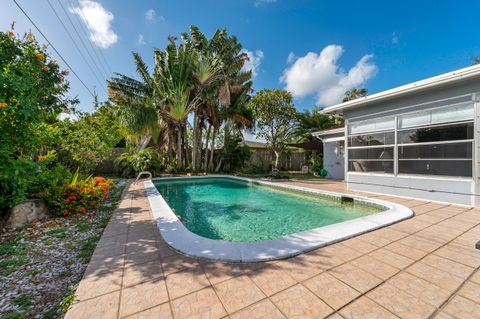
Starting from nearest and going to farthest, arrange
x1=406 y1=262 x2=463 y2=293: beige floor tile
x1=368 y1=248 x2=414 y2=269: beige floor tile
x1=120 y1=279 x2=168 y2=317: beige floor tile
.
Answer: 1. x1=120 y1=279 x2=168 y2=317: beige floor tile
2. x1=406 y1=262 x2=463 y2=293: beige floor tile
3. x1=368 y1=248 x2=414 y2=269: beige floor tile

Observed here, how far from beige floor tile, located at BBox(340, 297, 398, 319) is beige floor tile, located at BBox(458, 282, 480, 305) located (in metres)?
1.03

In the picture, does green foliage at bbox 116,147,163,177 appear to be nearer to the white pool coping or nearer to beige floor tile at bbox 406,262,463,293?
the white pool coping

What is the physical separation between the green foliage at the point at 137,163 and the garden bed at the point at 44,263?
836 centimetres

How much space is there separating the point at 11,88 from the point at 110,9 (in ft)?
27.6

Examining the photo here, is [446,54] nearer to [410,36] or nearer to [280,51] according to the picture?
[410,36]

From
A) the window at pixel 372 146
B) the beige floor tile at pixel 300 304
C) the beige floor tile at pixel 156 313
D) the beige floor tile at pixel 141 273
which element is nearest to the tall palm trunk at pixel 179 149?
the window at pixel 372 146

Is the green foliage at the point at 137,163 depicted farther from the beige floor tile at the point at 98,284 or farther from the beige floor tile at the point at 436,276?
the beige floor tile at the point at 436,276

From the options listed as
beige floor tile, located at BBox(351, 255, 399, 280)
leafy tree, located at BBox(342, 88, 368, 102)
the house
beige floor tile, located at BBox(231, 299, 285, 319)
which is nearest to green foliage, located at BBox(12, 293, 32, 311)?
beige floor tile, located at BBox(231, 299, 285, 319)

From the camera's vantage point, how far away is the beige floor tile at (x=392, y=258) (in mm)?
2650

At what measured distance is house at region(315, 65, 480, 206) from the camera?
572 cm

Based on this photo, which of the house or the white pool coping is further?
the house

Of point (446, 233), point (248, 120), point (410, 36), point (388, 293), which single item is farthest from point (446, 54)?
point (388, 293)

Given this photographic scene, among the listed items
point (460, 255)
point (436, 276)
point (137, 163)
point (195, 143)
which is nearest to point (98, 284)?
point (436, 276)

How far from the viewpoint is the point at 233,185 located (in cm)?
1209
